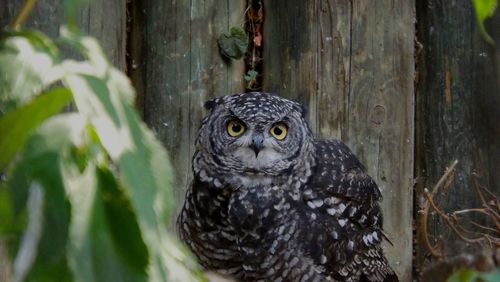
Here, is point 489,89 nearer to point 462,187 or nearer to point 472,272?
point 462,187

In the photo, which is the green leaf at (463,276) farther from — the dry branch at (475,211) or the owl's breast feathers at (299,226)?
the dry branch at (475,211)

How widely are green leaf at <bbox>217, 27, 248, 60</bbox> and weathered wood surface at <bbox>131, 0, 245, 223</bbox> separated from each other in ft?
0.10

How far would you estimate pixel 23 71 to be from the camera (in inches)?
21.8

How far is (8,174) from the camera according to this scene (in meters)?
0.52

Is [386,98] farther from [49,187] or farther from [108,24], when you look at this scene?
[49,187]

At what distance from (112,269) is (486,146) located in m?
3.66

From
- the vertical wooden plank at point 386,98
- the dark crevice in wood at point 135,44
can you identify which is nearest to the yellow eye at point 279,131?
the vertical wooden plank at point 386,98

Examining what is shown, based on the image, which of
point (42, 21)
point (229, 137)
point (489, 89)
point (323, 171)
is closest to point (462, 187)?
point (489, 89)

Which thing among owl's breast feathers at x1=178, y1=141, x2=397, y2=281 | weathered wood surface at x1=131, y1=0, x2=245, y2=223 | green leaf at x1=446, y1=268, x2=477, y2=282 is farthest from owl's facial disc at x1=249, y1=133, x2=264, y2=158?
green leaf at x1=446, y1=268, x2=477, y2=282

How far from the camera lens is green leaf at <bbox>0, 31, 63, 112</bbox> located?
0.55 metres

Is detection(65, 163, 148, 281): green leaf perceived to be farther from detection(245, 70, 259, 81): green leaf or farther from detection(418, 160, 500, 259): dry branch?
detection(245, 70, 259, 81): green leaf

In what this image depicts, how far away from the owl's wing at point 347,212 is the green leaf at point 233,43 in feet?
1.86

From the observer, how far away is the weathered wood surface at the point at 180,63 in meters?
3.78

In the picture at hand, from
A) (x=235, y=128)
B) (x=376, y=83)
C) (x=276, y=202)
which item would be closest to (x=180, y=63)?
(x=235, y=128)
